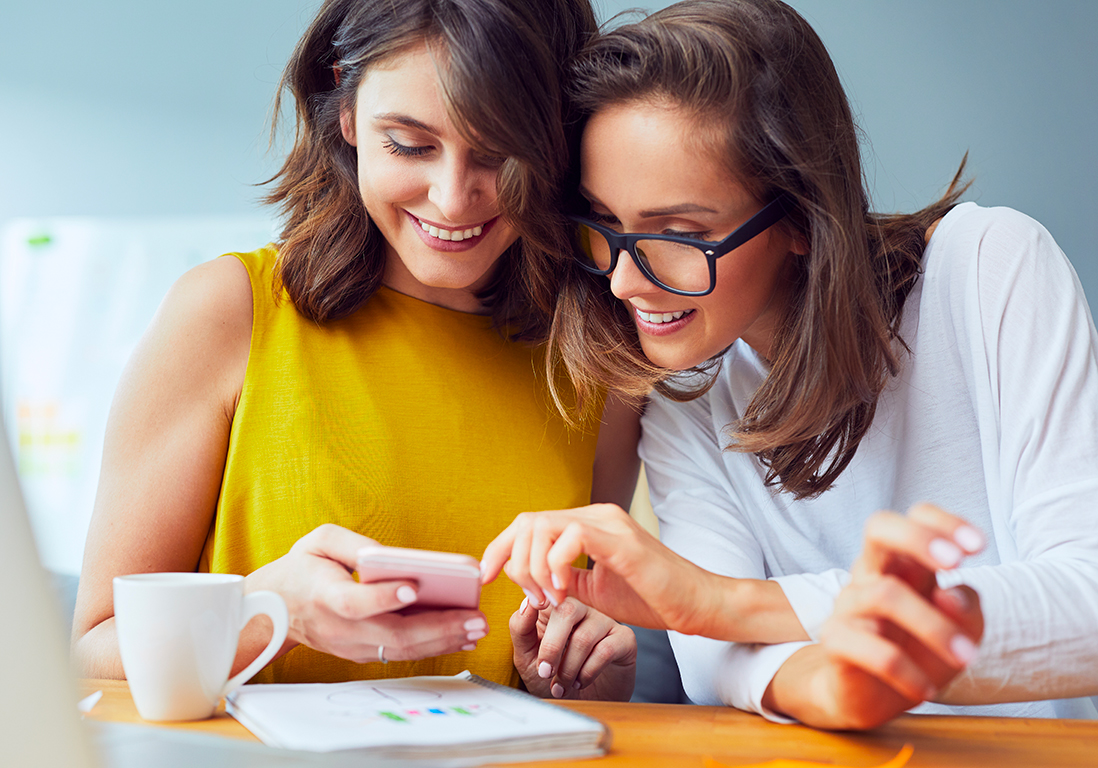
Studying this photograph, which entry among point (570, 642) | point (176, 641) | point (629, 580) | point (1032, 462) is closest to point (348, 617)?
point (176, 641)

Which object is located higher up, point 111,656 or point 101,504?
point 101,504

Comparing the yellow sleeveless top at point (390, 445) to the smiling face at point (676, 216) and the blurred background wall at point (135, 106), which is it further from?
the blurred background wall at point (135, 106)

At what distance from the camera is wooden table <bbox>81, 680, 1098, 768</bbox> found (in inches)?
25.6

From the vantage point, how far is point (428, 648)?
2.60 feet

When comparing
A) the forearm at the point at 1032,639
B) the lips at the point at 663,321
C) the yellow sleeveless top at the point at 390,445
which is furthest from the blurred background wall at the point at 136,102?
the forearm at the point at 1032,639

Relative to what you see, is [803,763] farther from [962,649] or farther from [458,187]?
[458,187]

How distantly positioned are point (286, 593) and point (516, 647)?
0.37 metres

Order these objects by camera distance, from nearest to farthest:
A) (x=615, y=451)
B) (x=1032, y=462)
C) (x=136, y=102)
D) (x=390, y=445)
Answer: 1. (x=1032, y=462)
2. (x=390, y=445)
3. (x=615, y=451)
4. (x=136, y=102)

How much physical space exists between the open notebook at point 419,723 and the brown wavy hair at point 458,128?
0.58m

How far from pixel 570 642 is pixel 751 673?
0.94ft

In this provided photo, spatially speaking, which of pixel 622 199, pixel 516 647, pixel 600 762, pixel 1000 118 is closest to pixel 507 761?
pixel 600 762

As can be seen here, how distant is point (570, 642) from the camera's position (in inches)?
41.1

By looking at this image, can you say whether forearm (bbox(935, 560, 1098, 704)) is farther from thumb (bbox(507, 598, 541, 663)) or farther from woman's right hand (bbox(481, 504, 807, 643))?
thumb (bbox(507, 598, 541, 663))

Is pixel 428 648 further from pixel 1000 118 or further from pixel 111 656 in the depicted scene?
pixel 1000 118
